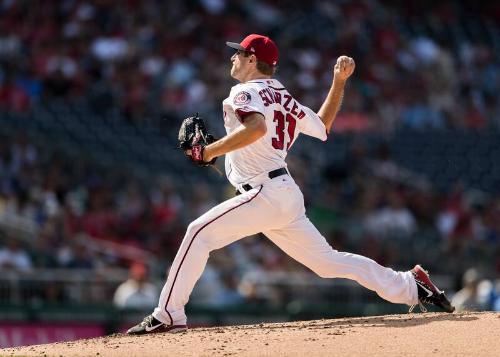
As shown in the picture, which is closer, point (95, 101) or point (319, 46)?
point (95, 101)

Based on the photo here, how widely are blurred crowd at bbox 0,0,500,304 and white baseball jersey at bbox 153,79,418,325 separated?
5260 mm

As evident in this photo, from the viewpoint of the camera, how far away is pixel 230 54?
18.2 metres

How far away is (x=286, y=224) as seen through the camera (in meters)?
7.01

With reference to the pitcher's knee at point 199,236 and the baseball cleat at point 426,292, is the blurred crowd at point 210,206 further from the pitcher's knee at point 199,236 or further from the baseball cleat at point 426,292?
the pitcher's knee at point 199,236

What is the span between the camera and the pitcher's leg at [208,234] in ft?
22.4

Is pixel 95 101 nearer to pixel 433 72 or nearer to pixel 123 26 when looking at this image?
pixel 123 26

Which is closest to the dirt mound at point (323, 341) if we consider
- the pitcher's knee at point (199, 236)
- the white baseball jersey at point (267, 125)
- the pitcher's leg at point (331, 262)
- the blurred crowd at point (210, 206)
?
the pitcher's leg at point (331, 262)

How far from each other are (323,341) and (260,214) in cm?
82

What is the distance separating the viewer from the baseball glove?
22.3 feet

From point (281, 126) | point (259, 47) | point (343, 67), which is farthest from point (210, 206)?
point (259, 47)

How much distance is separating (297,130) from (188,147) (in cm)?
77

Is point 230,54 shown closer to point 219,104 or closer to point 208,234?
point 219,104

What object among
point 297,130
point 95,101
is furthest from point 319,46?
point 297,130

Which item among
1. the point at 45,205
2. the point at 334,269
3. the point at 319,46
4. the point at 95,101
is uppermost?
the point at 319,46
